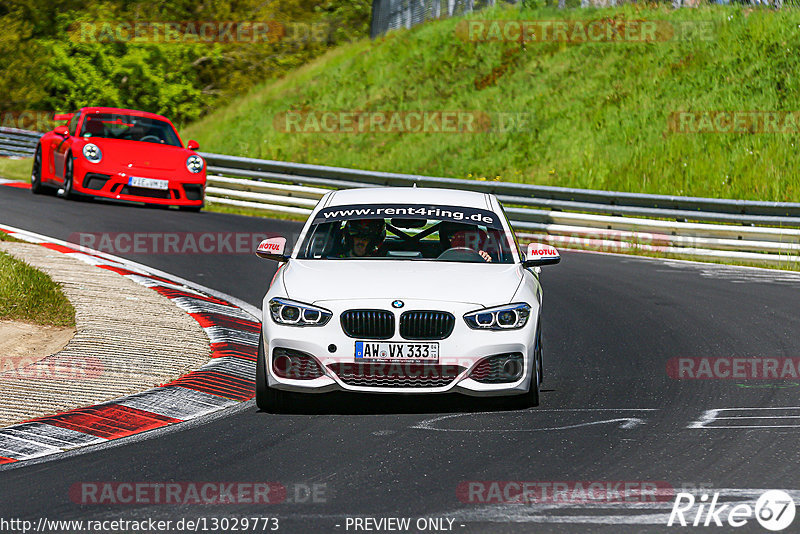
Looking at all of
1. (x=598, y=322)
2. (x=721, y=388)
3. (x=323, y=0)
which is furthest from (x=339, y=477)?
(x=323, y=0)

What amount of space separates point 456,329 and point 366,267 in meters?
0.89

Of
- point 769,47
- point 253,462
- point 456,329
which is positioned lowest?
point 253,462

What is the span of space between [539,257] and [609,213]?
11.8m

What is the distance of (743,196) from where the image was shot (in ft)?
72.3

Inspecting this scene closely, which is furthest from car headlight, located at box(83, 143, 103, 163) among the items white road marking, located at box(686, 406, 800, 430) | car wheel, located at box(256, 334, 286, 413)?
white road marking, located at box(686, 406, 800, 430)

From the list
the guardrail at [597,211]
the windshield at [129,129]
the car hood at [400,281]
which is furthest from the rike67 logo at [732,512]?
the windshield at [129,129]

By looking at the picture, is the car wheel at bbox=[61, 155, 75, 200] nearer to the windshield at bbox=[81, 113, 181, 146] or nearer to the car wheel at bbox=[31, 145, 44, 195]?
the windshield at bbox=[81, 113, 181, 146]

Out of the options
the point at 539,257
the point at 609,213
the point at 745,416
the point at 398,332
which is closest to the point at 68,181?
the point at 609,213

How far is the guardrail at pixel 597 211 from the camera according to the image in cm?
1747

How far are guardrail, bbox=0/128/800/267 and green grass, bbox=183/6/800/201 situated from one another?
4185mm

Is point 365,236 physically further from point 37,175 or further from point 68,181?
point 37,175

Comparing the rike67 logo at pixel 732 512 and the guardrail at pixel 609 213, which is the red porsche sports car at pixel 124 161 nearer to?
the guardrail at pixel 609 213

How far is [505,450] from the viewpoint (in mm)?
6531

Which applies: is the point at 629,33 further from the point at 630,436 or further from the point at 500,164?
the point at 630,436
